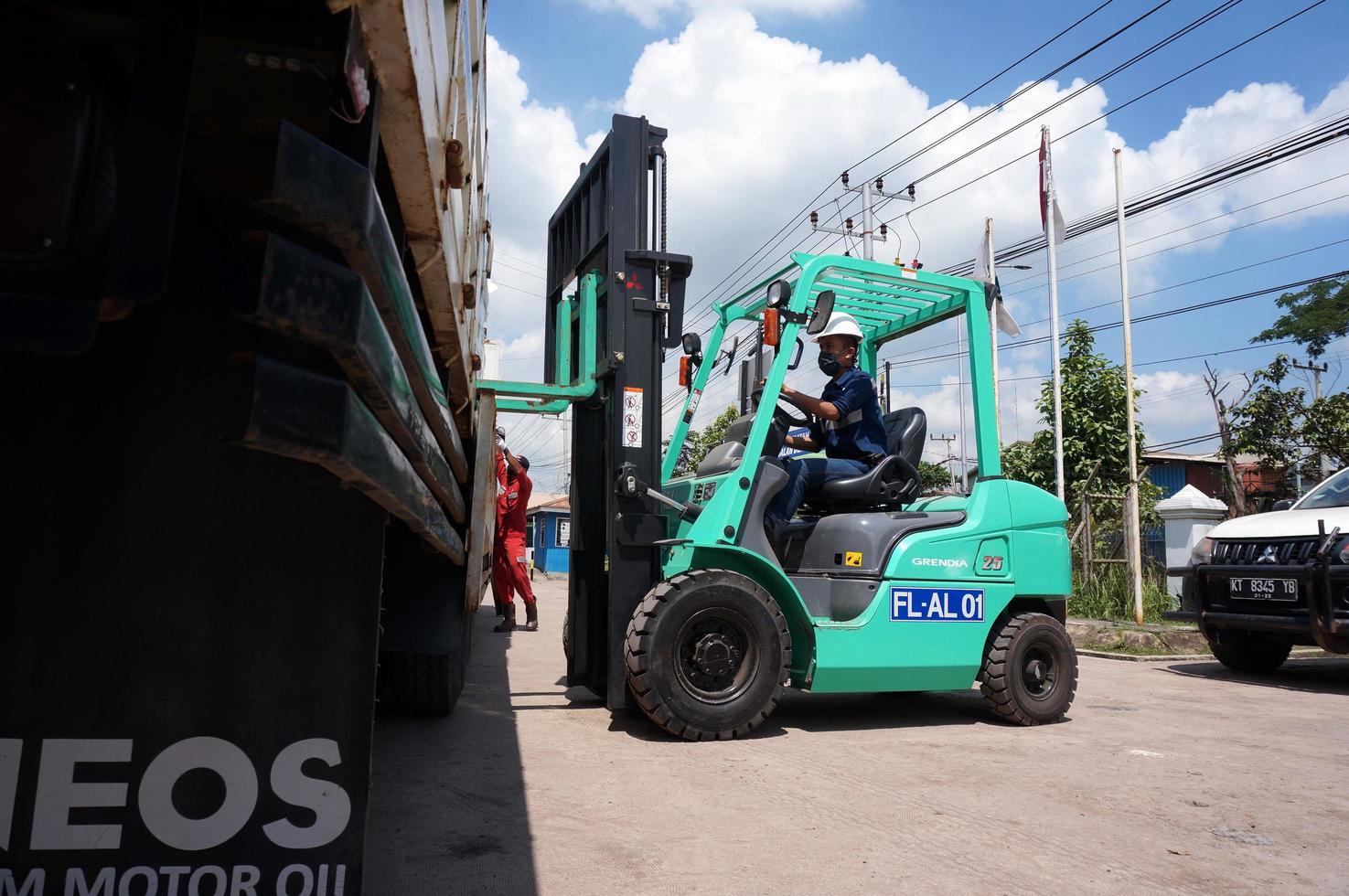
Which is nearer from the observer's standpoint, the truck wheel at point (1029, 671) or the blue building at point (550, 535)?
the truck wheel at point (1029, 671)

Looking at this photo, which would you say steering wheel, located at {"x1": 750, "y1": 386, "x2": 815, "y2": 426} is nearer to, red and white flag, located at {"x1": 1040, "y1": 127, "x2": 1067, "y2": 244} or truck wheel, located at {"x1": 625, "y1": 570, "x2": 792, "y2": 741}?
truck wheel, located at {"x1": 625, "y1": 570, "x2": 792, "y2": 741}

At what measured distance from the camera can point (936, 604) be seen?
5.55m

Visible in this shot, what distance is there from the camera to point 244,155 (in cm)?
182

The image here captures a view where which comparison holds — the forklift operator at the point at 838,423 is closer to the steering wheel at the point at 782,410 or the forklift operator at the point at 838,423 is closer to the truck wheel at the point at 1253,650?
the steering wheel at the point at 782,410

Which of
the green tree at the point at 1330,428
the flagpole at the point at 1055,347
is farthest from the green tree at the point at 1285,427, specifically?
the flagpole at the point at 1055,347

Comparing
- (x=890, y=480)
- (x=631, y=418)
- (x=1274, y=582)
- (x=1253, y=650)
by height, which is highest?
(x=631, y=418)

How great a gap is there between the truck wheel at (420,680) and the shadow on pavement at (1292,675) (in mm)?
6868

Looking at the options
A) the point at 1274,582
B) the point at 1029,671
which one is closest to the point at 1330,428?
the point at 1274,582

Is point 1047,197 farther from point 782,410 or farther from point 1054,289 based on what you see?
point 782,410

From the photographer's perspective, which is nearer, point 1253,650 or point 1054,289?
point 1253,650

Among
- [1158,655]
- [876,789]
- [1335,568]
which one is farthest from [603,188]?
[1158,655]

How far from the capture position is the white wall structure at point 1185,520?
646 inches

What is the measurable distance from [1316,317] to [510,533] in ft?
109

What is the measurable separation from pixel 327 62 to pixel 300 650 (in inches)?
47.5
